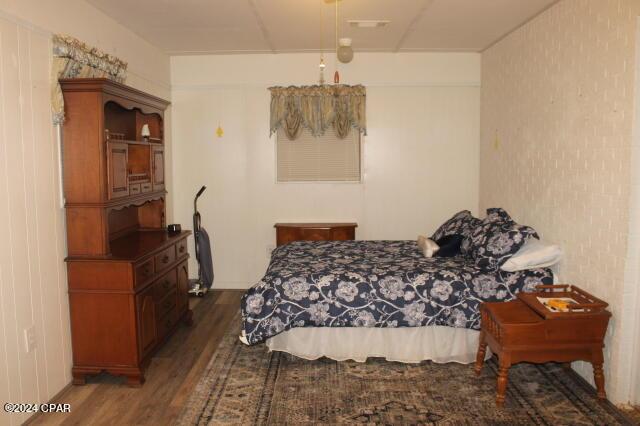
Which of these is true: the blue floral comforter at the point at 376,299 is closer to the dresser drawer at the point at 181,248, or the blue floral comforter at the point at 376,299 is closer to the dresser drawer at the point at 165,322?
the dresser drawer at the point at 165,322

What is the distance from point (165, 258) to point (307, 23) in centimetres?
235

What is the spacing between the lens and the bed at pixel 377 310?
12.6 feet

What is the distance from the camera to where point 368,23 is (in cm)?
470

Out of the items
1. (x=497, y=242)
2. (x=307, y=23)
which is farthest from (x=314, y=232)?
(x=497, y=242)

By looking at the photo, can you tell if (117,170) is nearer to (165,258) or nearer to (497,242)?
(165,258)

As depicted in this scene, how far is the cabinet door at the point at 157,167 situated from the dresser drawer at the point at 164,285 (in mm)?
780

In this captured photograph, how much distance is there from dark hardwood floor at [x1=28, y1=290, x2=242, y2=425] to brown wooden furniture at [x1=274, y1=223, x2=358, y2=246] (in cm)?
151

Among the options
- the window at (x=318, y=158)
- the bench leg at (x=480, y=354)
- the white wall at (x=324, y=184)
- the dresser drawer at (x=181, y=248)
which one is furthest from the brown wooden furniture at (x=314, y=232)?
the bench leg at (x=480, y=354)

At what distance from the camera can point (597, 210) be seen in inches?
137

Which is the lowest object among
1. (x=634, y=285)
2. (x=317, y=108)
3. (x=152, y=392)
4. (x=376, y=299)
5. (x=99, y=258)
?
(x=152, y=392)

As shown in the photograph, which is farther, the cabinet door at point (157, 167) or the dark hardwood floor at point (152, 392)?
the cabinet door at point (157, 167)

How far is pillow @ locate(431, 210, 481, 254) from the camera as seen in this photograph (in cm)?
446

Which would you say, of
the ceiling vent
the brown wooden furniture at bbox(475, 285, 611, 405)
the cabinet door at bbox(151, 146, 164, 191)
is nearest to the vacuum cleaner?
the cabinet door at bbox(151, 146, 164, 191)

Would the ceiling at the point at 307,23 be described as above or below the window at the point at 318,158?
above
